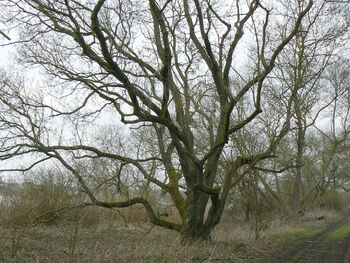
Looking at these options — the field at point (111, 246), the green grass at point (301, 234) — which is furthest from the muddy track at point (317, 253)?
the green grass at point (301, 234)

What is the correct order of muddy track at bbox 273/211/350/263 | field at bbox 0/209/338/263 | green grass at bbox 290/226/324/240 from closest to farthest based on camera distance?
field at bbox 0/209/338/263, muddy track at bbox 273/211/350/263, green grass at bbox 290/226/324/240

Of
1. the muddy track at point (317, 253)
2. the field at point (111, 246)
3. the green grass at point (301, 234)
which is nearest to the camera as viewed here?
the field at point (111, 246)

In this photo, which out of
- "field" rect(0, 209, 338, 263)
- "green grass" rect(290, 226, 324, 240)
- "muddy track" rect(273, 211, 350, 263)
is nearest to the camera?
"field" rect(0, 209, 338, 263)

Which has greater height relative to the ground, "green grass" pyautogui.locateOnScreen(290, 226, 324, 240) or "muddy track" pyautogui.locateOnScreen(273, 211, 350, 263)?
"green grass" pyautogui.locateOnScreen(290, 226, 324, 240)

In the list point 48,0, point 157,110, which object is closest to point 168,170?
point 157,110

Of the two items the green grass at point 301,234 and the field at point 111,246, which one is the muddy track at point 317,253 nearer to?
the field at point 111,246

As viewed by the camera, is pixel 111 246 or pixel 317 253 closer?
pixel 111 246

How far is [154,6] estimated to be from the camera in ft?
32.9

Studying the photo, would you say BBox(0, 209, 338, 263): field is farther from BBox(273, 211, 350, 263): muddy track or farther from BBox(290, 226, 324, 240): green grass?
BBox(273, 211, 350, 263): muddy track

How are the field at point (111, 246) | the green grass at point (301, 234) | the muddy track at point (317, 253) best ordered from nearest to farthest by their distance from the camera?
the field at point (111, 246), the muddy track at point (317, 253), the green grass at point (301, 234)

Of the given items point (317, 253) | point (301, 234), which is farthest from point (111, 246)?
point (301, 234)

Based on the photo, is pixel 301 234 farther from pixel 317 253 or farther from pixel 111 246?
pixel 111 246

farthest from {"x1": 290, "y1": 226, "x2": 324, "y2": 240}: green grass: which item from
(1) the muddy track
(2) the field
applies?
(1) the muddy track

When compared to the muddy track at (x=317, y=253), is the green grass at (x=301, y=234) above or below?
above
